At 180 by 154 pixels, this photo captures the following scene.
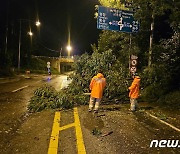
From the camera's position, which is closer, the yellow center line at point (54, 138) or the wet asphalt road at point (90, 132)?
the yellow center line at point (54, 138)

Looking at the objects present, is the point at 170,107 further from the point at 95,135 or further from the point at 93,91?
the point at 95,135

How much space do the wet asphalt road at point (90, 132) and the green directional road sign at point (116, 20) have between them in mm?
7595

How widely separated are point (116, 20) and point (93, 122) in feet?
32.1

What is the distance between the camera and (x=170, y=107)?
1154 cm

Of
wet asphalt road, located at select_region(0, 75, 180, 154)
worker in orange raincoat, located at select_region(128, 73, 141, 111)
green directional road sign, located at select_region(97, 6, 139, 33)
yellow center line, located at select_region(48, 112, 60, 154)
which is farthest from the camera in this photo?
green directional road sign, located at select_region(97, 6, 139, 33)

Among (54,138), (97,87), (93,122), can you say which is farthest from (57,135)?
(97,87)

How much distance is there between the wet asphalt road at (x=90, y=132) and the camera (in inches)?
220

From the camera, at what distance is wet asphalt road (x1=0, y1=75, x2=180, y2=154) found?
18.4 ft

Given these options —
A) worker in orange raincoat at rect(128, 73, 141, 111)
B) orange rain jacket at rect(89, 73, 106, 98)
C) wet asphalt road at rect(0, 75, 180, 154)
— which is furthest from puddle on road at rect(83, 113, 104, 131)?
worker in orange raincoat at rect(128, 73, 141, 111)

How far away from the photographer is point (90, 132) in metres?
6.90

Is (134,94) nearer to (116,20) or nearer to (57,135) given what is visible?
(57,135)

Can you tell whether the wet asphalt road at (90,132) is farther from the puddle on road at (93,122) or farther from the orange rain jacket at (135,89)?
the orange rain jacket at (135,89)

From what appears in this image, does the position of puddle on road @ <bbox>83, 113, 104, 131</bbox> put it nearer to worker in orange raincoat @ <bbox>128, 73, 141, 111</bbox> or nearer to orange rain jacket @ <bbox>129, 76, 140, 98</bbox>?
worker in orange raincoat @ <bbox>128, 73, 141, 111</bbox>

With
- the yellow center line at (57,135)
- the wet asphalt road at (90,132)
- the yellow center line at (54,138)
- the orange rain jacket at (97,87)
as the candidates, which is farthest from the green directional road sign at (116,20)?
the yellow center line at (54,138)
